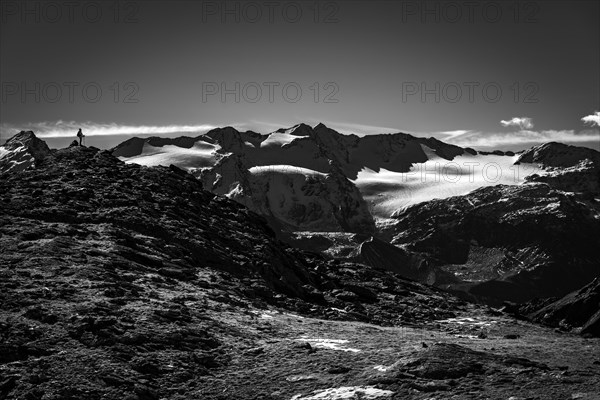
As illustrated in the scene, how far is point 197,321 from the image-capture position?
38.3m

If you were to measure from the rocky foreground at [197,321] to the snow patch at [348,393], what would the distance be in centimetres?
8

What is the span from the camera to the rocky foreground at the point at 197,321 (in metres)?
28.9

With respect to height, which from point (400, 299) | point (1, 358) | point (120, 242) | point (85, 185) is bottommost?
point (400, 299)

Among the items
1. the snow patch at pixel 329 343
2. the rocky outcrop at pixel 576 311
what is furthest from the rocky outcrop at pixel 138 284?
the rocky outcrop at pixel 576 311

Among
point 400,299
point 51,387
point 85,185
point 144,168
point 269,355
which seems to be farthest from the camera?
point 144,168

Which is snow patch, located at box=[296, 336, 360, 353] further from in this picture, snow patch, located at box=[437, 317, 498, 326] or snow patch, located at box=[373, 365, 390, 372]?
snow patch, located at box=[437, 317, 498, 326]

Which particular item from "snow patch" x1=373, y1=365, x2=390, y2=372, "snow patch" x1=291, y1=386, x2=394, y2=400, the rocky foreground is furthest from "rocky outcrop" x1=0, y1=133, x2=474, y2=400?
"snow patch" x1=373, y1=365, x2=390, y2=372

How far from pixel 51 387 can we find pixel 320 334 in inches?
616

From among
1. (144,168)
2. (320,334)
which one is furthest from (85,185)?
(320,334)

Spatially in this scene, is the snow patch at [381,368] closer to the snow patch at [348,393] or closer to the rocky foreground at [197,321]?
the rocky foreground at [197,321]

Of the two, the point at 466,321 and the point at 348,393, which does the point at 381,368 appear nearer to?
the point at 348,393

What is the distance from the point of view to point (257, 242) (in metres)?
65.4

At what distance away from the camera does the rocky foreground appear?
28.9m

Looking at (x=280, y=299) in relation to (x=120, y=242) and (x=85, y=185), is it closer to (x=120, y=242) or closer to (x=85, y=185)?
(x=120, y=242)
